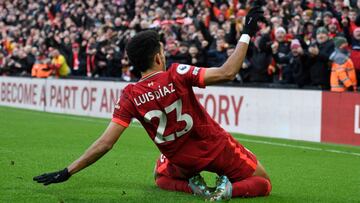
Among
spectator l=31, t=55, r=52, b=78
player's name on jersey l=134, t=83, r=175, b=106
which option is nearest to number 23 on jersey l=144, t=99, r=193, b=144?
player's name on jersey l=134, t=83, r=175, b=106

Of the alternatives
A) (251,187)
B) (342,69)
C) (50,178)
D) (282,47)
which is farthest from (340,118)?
(50,178)

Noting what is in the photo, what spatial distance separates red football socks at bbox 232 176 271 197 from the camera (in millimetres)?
7407

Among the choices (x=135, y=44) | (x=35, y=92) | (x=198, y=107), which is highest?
(x=135, y=44)

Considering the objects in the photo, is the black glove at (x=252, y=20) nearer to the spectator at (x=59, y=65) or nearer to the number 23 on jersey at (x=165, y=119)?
the number 23 on jersey at (x=165, y=119)

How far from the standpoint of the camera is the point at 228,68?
21.2ft

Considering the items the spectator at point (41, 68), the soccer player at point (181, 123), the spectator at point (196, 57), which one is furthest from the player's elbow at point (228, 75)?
the spectator at point (41, 68)

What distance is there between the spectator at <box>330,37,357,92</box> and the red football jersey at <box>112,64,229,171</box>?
8198 mm

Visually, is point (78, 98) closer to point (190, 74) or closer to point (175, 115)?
point (175, 115)

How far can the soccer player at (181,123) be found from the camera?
6.79 meters

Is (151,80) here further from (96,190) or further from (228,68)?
(96,190)

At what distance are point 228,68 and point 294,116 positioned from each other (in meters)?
10.2

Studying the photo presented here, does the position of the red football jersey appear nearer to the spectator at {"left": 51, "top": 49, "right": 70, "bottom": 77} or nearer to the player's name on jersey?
the player's name on jersey

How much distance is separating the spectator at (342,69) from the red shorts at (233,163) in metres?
7.95

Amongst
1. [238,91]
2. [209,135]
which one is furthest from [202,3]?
[209,135]
